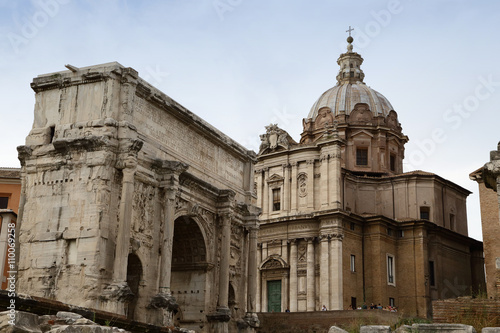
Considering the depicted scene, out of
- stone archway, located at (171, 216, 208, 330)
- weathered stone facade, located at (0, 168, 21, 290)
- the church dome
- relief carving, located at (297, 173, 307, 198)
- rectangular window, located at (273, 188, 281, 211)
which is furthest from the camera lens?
the church dome

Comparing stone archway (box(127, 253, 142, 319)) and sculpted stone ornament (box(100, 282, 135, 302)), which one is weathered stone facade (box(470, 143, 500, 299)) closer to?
stone archway (box(127, 253, 142, 319))

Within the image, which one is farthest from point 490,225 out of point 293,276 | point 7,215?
point 7,215

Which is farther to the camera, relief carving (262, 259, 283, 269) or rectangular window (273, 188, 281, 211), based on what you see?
rectangular window (273, 188, 281, 211)

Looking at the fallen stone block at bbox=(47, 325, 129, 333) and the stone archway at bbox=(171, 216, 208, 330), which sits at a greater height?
the stone archway at bbox=(171, 216, 208, 330)

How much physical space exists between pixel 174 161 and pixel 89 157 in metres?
3.58

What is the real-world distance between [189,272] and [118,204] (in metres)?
7.14

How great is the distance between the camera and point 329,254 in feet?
141

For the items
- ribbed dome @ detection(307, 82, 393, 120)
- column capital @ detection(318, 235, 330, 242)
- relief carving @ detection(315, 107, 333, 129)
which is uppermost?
A: ribbed dome @ detection(307, 82, 393, 120)

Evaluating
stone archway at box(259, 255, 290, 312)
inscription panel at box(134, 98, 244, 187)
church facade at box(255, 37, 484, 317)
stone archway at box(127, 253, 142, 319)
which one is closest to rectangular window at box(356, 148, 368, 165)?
church facade at box(255, 37, 484, 317)

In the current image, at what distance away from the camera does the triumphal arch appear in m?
24.6

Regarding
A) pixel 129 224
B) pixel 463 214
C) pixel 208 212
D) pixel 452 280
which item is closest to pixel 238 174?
pixel 208 212

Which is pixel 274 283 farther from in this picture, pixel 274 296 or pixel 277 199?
pixel 277 199

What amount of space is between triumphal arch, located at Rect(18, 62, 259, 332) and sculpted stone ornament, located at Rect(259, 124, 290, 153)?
17.2m

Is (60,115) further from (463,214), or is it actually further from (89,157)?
(463,214)
